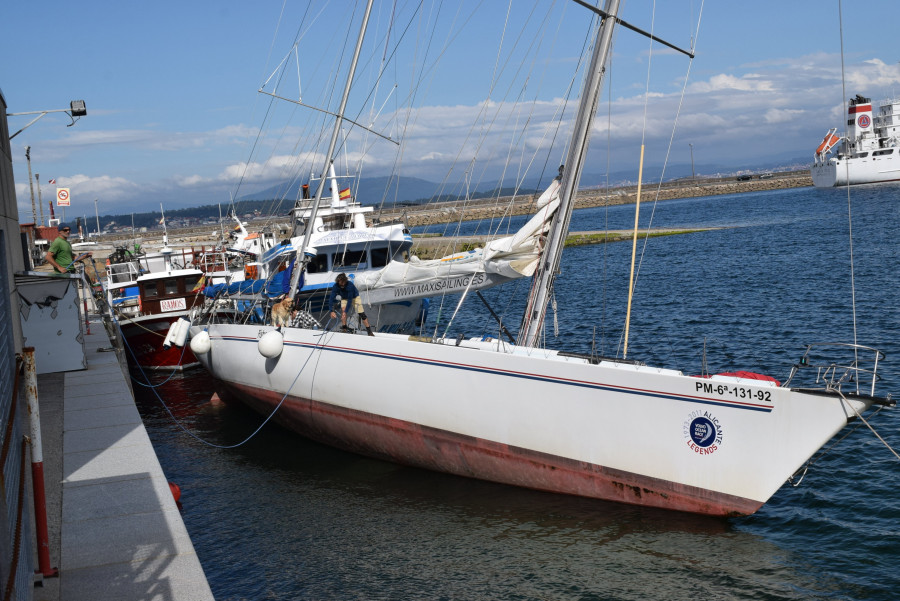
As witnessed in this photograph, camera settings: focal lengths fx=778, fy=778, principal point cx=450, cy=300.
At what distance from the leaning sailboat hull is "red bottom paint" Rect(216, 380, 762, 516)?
18 mm

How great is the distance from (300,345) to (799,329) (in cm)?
1419

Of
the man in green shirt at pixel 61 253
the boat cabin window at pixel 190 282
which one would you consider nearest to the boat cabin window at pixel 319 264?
the man in green shirt at pixel 61 253

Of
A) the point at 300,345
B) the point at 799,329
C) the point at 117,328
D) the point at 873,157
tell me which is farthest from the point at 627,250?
the point at 873,157

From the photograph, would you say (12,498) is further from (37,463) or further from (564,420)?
(564,420)

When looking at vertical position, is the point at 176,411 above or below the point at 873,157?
below

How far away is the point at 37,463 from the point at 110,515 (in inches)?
71.7

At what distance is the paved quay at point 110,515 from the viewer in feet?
19.2

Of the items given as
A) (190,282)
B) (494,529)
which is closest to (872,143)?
(190,282)

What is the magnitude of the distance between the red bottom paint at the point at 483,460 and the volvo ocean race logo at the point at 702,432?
591 millimetres

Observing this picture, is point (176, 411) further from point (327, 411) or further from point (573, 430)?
point (573, 430)

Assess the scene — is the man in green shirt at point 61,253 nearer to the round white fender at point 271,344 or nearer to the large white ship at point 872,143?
the round white fender at point 271,344

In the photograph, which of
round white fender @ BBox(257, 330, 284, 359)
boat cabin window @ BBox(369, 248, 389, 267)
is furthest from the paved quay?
boat cabin window @ BBox(369, 248, 389, 267)

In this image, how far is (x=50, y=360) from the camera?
14.0 metres

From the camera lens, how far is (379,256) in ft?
58.0
